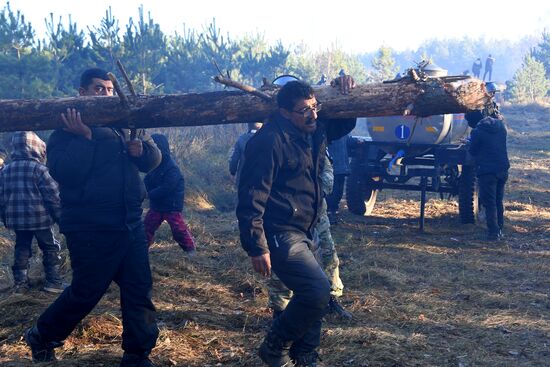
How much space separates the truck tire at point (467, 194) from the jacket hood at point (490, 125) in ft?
2.95

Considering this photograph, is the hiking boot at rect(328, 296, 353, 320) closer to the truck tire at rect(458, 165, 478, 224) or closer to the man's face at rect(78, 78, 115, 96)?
the man's face at rect(78, 78, 115, 96)

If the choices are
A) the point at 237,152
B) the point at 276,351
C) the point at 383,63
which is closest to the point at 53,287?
the point at 237,152

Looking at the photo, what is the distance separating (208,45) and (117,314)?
82.7 feet

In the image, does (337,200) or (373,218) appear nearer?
(337,200)

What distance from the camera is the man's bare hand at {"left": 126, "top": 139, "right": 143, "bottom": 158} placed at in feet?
13.3

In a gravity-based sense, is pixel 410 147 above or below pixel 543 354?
above

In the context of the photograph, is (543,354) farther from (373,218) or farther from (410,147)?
(373,218)

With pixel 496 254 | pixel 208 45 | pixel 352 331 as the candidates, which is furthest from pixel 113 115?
pixel 208 45

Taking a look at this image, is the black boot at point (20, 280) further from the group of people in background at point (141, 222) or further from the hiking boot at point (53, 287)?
the group of people in background at point (141, 222)

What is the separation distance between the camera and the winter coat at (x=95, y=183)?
12.8ft

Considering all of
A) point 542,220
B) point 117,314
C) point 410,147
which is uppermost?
point 410,147

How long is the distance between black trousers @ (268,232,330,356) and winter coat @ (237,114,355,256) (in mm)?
99

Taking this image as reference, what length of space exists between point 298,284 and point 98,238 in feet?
4.43

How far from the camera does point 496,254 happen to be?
821 centimetres
